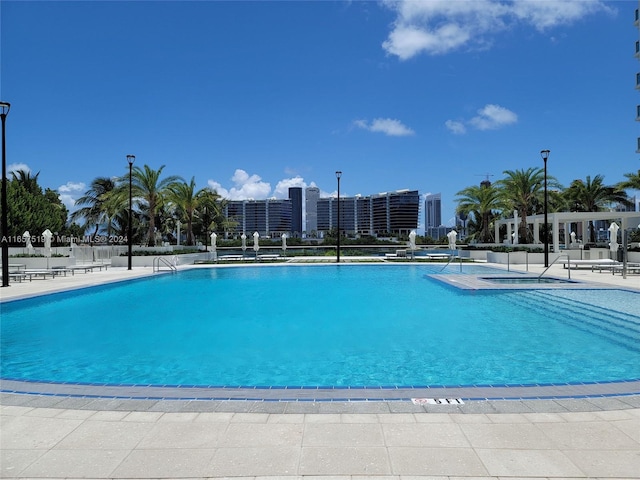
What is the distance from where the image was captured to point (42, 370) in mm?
6117

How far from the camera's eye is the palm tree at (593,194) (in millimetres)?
37250

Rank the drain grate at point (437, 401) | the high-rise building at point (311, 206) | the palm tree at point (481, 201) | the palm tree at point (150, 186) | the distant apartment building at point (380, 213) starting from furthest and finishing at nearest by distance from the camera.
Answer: the high-rise building at point (311, 206) → the distant apartment building at point (380, 213) → the palm tree at point (481, 201) → the palm tree at point (150, 186) → the drain grate at point (437, 401)

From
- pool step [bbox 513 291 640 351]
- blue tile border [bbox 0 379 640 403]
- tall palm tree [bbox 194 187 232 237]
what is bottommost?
pool step [bbox 513 291 640 351]

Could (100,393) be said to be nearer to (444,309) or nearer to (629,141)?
(444,309)

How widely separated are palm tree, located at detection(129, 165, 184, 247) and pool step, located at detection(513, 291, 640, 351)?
24649 millimetres

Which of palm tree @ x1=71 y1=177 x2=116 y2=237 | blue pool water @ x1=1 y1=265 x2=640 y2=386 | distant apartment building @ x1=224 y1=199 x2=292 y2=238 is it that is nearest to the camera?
blue pool water @ x1=1 y1=265 x2=640 y2=386

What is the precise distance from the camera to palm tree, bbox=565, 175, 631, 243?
3725 cm

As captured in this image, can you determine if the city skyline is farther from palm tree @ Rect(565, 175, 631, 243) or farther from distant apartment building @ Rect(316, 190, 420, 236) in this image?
distant apartment building @ Rect(316, 190, 420, 236)

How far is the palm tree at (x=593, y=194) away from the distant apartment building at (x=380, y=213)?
60213 mm

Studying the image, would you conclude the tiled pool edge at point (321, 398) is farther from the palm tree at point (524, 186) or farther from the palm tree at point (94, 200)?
the palm tree at point (94, 200)

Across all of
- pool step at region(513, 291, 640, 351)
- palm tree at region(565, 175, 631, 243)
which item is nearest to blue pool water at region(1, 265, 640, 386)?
pool step at region(513, 291, 640, 351)

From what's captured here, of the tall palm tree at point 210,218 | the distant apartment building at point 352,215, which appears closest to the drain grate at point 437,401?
the tall palm tree at point 210,218

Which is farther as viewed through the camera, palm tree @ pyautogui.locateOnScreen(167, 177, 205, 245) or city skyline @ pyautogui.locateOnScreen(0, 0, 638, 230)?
palm tree @ pyautogui.locateOnScreen(167, 177, 205, 245)

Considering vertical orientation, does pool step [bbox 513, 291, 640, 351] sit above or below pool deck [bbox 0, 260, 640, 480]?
below
